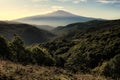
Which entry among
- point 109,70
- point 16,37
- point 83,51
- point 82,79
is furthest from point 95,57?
point 82,79

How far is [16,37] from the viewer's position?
80.9 meters

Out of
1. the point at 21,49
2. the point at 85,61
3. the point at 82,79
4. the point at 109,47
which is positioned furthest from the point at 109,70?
the point at 109,47

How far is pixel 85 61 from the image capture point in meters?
167

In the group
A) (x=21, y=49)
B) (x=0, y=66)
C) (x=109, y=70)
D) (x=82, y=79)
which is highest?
(x=0, y=66)

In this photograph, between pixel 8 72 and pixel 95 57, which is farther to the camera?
pixel 95 57

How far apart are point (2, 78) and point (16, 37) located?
227 feet

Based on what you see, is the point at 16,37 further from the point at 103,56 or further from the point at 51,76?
the point at 103,56

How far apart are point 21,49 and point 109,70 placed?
28082 mm

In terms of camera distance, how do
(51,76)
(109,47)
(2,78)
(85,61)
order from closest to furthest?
(2,78)
(51,76)
(85,61)
(109,47)

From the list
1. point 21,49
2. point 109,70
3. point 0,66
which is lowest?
point 109,70

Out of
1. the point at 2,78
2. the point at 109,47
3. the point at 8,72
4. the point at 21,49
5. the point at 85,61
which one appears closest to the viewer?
the point at 2,78

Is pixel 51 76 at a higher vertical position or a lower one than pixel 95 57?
higher

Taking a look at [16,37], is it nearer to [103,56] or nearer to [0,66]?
[0,66]

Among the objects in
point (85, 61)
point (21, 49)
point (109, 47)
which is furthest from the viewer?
point (109, 47)
